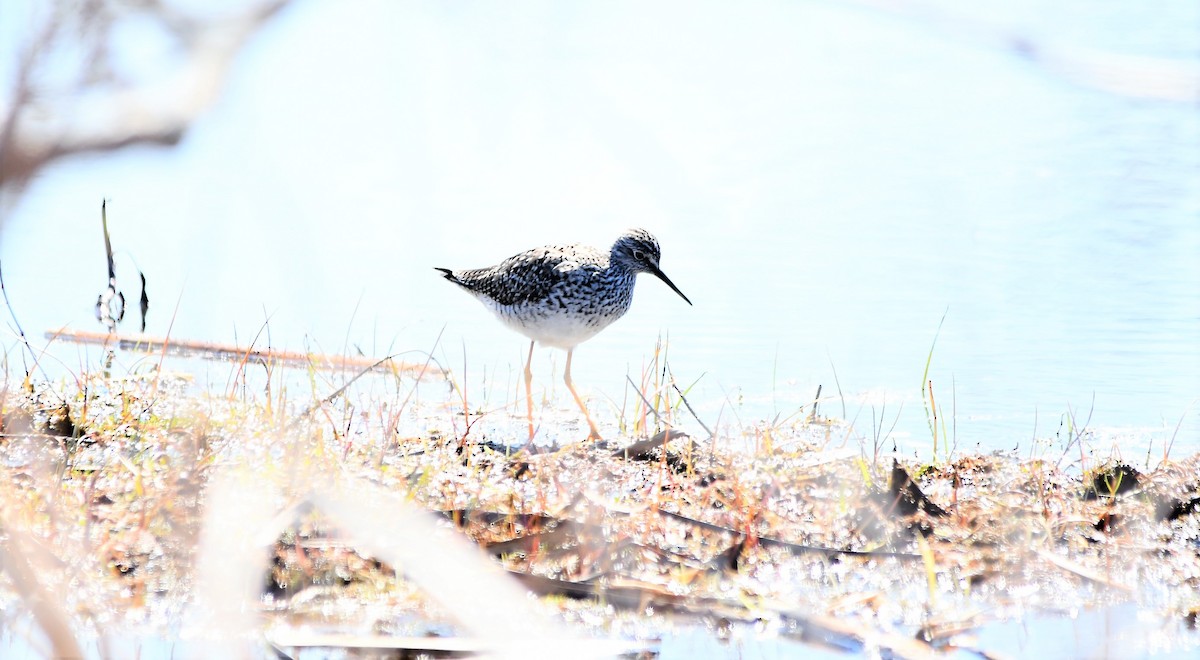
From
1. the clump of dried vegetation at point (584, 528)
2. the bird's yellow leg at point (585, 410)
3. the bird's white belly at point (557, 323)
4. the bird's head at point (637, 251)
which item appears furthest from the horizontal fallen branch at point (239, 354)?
the bird's head at point (637, 251)

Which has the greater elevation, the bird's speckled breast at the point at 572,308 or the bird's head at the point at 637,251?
the bird's head at the point at 637,251

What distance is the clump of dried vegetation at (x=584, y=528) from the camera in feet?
11.8

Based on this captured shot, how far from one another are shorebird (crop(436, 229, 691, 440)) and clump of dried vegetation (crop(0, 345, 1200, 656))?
39.3 inches

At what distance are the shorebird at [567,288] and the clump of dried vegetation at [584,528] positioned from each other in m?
1.00

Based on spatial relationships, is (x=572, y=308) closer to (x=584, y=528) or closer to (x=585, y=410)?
(x=585, y=410)

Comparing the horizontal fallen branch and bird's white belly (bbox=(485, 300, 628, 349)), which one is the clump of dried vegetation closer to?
the horizontal fallen branch

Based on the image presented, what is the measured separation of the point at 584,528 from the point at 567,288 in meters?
2.69

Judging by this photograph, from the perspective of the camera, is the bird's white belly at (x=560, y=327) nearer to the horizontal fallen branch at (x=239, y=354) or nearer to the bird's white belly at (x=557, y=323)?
the bird's white belly at (x=557, y=323)

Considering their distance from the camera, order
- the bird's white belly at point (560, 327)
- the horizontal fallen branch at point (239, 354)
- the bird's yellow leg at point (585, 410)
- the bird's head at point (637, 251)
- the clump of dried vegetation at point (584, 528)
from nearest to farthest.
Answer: the clump of dried vegetation at point (584, 528), the bird's yellow leg at point (585, 410), the horizontal fallen branch at point (239, 354), the bird's white belly at point (560, 327), the bird's head at point (637, 251)

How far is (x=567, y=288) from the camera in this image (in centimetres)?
666

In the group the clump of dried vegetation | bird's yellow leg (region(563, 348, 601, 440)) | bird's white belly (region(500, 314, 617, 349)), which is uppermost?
bird's white belly (region(500, 314, 617, 349))

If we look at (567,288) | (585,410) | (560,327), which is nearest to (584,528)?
(585,410)

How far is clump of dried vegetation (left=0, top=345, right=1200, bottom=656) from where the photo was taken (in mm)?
3609

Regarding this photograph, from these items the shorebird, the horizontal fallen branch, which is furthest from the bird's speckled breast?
the horizontal fallen branch
